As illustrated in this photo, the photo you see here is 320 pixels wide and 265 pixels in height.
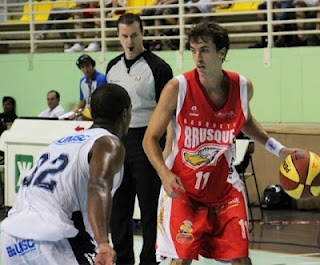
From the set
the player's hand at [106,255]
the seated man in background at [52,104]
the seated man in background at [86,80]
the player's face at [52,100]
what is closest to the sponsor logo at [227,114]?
the player's hand at [106,255]

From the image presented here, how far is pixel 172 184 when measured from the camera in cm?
579

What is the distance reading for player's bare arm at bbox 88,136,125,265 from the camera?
160 inches

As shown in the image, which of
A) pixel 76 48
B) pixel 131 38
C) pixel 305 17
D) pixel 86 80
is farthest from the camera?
pixel 76 48

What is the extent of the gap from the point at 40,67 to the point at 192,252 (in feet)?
35.0

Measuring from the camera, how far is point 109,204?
4.20 m

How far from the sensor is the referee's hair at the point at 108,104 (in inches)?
179

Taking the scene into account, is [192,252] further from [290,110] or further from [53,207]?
[290,110]

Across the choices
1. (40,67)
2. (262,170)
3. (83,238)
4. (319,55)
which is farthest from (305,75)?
(83,238)

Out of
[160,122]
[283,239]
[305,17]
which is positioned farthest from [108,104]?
[305,17]

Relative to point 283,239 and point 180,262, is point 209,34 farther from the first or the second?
point 283,239

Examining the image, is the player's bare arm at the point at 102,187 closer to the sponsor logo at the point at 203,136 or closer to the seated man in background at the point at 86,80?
the sponsor logo at the point at 203,136

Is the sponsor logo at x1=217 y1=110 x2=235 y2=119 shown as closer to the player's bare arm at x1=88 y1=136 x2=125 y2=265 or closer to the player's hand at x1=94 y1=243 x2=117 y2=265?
the player's bare arm at x1=88 y1=136 x2=125 y2=265

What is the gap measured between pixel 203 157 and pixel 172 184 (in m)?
0.36

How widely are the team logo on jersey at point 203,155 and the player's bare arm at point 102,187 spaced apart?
175 centimetres
